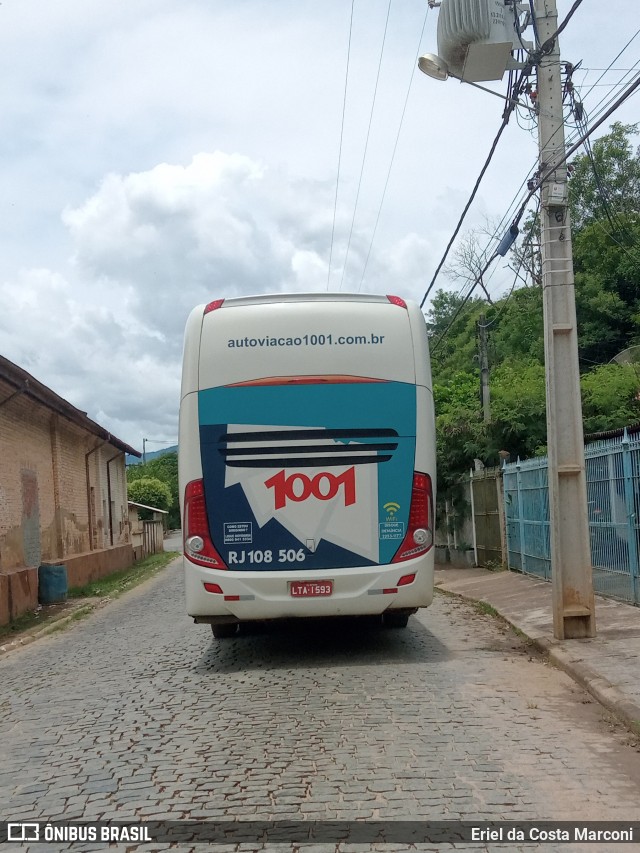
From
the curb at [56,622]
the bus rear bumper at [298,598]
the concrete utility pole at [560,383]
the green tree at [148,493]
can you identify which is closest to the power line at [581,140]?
the concrete utility pole at [560,383]

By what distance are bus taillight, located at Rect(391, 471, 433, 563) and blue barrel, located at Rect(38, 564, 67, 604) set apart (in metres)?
11.3

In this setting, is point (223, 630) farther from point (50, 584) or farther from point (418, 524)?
point (50, 584)

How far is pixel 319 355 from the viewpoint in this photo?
9.31 metres

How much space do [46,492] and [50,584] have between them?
13.3 feet

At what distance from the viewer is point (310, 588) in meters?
9.09

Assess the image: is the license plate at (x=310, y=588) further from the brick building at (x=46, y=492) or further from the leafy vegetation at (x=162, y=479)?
the leafy vegetation at (x=162, y=479)

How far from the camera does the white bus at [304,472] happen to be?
9109 mm

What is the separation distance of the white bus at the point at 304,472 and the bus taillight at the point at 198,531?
12mm

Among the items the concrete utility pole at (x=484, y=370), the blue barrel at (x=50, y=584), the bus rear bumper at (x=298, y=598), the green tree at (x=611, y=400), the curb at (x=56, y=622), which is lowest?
the curb at (x=56, y=622)

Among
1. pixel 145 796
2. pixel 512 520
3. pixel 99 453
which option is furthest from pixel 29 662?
pixel 99 453

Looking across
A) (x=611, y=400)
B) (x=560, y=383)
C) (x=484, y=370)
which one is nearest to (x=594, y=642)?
(x=560, y=383)

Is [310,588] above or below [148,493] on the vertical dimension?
below

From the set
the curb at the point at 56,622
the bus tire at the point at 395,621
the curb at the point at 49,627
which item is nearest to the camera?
the bus tire at the point at 395,621

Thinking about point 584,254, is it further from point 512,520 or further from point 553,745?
point 553,745
